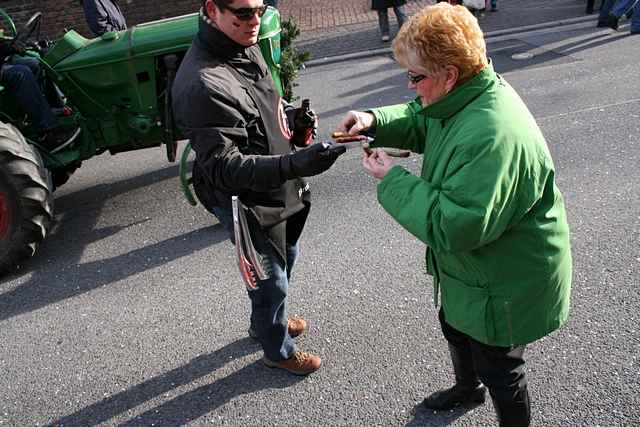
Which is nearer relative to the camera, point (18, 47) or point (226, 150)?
point (226, 150)

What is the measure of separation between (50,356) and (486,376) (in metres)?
2.55

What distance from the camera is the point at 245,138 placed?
231 centimetres

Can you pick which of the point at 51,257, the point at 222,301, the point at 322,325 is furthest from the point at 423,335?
the point at 51,257

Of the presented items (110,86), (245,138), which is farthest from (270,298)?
(110,86)

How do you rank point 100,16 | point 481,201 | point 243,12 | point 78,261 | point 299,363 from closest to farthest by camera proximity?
point 481,201
point 243,12
point 299,363
point 78,261
point 100,16

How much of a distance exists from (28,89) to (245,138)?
333cm

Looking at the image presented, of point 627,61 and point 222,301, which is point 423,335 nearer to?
point 222,301

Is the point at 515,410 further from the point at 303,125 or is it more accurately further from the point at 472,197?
the point at 303,125

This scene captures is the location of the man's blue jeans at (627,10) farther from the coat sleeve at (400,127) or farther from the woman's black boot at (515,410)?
the woman's black boot at (515,410)

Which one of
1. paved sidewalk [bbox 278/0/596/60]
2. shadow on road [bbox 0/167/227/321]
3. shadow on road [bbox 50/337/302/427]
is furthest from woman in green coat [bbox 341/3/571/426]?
paved sidewalk [bbox 278/0/596/60]

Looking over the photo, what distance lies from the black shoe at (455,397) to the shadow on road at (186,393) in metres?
0.73

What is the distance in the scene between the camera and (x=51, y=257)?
4.50m

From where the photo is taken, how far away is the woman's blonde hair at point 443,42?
175 centimetres

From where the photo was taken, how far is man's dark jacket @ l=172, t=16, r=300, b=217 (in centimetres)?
221
